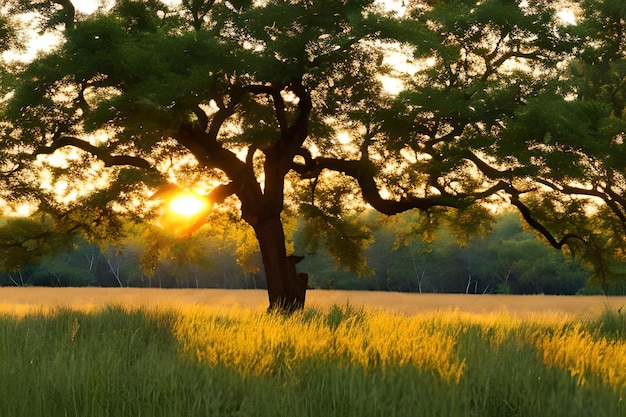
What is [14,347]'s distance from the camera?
951 centimetres

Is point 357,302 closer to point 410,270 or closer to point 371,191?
point 371,191

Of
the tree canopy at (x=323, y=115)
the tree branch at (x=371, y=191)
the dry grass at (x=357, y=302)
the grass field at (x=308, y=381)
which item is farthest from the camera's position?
the dry grass at (x=357, y=302)

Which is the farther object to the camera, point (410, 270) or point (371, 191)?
point (410, 270)

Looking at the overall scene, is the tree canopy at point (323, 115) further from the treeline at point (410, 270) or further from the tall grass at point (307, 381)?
the treeline at point (410, 270)

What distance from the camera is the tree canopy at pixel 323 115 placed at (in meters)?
15.2

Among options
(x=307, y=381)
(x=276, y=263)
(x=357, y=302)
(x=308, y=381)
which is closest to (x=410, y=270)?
(x=357, y=302)

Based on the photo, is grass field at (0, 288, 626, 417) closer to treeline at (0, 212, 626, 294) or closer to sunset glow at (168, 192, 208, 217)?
sunset glow at (168, 192, 208, 217)

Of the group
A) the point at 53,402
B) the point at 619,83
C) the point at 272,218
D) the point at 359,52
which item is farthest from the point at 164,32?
the point at 619,83

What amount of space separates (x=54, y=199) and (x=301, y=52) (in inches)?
393

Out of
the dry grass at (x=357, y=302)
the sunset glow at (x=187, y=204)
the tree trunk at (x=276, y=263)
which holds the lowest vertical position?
the dry grass at (x=357, y=302)

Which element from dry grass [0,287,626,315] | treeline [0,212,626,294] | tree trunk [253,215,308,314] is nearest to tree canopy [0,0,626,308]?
tree trunk [253,215,308,314]

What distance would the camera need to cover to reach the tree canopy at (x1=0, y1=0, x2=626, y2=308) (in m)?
15.2

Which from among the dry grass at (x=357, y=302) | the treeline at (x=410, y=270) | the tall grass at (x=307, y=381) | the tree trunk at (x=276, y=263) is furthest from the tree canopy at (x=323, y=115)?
the treeline at (x=410, y=270)

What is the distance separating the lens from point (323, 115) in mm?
20641
